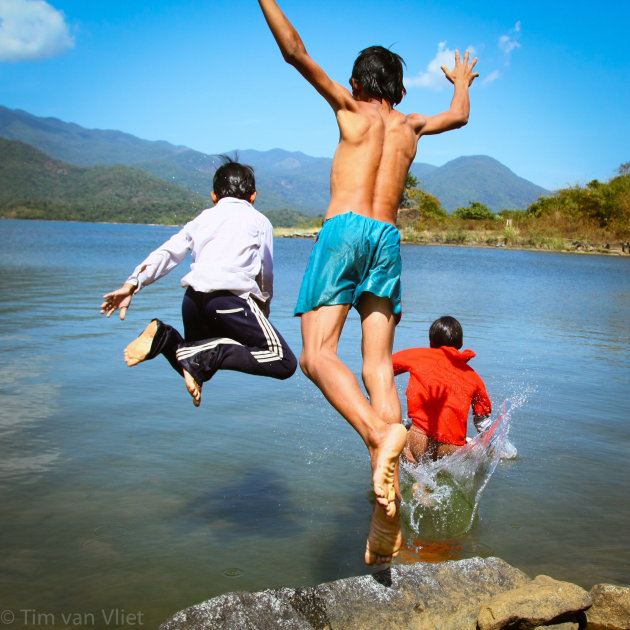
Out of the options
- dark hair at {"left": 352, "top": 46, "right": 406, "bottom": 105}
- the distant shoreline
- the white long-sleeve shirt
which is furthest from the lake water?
the distant shoreline

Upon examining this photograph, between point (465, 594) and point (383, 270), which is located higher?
point (383, 270)

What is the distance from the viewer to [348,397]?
2807 mm

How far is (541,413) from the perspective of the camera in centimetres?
651

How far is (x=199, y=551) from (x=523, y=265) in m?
30.0

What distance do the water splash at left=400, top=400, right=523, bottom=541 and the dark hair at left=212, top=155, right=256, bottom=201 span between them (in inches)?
83.8

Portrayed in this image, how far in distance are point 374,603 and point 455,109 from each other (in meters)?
2.71

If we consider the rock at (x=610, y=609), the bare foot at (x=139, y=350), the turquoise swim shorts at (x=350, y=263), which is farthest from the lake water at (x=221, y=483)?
the turquoise swim shorts at (x=350, y=263)

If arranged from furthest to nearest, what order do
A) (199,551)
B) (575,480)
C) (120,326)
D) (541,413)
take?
1. (120,326)
2. (541,413)
3. (575,480)
4. (199,551)

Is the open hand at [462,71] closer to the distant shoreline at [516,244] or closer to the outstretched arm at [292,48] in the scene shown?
the outstretched arm at [292,48]

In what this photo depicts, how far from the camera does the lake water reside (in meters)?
3.32

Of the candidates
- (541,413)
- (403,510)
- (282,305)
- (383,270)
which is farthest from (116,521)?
(282,305)

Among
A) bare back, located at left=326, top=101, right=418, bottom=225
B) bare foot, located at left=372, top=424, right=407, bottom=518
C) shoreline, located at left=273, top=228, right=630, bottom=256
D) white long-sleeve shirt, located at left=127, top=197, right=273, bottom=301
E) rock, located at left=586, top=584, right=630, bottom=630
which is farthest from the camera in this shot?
shoreline, located at left=273, top=228, right=630, bottom=256

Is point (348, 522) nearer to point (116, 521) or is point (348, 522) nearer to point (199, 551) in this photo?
point (199, 551)

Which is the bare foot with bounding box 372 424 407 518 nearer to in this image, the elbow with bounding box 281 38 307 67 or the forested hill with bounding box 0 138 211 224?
the elbow with bounding box 281 38 307 67
